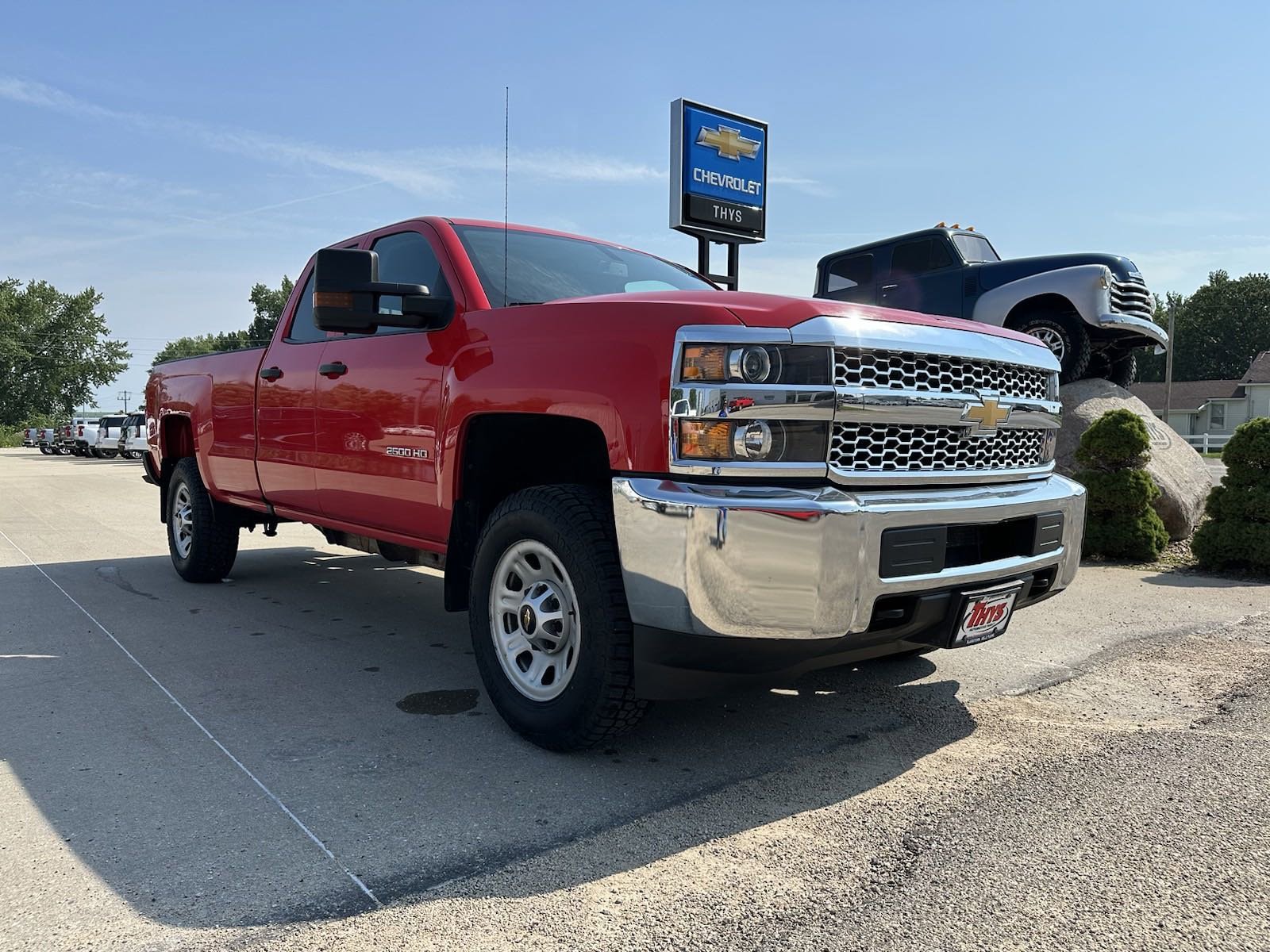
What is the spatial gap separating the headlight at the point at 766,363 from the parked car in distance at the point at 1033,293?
749cm

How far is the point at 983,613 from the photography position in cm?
312

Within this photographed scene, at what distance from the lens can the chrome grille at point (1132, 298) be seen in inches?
372

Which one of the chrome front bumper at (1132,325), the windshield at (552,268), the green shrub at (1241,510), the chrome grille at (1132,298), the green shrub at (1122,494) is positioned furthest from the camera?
the chrome grille at (1132,298)

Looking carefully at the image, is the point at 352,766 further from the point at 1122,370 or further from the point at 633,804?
the point at 1122,370

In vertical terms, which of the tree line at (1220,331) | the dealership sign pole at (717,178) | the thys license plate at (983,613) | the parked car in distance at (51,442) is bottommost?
the parked car in distance at (51,442)

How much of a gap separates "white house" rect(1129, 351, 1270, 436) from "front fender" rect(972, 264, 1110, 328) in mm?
46972

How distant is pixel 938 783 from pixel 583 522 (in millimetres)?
1417

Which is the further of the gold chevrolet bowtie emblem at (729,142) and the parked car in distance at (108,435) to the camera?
the parked car in distance at (108,435)

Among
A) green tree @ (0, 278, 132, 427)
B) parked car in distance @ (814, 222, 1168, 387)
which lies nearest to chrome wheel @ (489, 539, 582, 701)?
parked car in distance @ (814, 222, 1168, 387)

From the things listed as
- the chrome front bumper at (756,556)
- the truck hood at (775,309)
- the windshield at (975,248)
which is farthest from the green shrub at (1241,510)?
the chrome front bumper at (756,556)

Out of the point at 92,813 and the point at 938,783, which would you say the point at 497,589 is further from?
the point at 938,783

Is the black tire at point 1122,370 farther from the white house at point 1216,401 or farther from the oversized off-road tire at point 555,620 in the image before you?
the white house at point 1216,401

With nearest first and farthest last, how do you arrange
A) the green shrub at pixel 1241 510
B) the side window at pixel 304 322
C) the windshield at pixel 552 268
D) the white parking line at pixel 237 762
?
the white parking line at pixel 237 762 → the windshield at pixel 552 268 → the side window at pixel 304 322 → the green shrub at pixel 1241 510

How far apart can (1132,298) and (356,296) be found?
28.3ft
